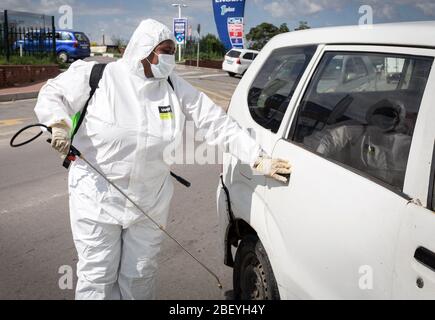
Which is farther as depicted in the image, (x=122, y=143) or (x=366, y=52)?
(x=122, y=143)

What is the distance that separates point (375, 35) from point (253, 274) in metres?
1.46

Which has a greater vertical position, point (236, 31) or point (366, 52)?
point (236, 31)

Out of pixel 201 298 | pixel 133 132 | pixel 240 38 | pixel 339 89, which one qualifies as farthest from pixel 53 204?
pixel 240 38

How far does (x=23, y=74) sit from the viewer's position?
49.9ft

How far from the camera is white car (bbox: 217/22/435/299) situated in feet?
5.19

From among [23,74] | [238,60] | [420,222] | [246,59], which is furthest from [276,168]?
[246,59]

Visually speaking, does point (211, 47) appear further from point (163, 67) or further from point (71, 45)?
point (163, 67)

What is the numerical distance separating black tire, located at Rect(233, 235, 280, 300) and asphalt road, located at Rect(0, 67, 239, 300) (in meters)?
0.47

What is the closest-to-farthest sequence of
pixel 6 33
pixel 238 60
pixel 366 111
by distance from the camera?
pixel 366 111
pixel 6 33
pixel 238 60

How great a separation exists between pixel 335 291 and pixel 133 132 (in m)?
1.33

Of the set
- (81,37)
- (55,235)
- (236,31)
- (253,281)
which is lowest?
(55,235)

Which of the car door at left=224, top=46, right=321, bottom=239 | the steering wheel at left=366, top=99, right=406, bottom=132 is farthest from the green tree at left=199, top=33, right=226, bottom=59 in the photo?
the steering wheel at left=366, top=99, right=406, bottom=132

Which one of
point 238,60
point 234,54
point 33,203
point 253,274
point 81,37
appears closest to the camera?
point 253,274

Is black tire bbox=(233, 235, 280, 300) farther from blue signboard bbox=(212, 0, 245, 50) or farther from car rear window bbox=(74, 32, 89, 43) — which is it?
A: car rear window bbox=(74, 32, 89, 43)
